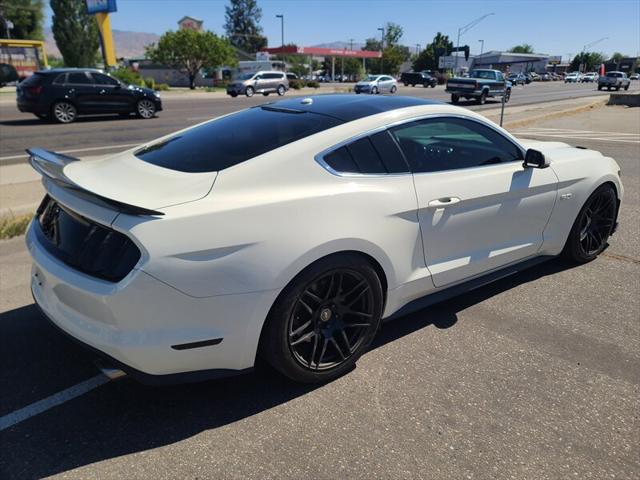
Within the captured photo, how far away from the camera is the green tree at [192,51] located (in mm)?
54500

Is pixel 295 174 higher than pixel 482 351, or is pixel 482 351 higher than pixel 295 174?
pixel 295 174

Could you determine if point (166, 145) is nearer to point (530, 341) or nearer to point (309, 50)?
point (530, 341)

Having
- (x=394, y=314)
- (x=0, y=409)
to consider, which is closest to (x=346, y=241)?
(x=394, y=314)

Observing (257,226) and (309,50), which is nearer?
(257,226)

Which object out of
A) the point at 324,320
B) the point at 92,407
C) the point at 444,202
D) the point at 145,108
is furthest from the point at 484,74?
the point at 92,407

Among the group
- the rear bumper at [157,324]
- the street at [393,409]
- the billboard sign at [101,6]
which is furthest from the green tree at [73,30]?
the rear bumper at [157,324]

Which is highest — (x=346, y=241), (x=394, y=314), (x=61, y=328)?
(x=346, y=241)

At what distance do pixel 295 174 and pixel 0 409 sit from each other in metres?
1.95

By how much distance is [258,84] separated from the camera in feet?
119

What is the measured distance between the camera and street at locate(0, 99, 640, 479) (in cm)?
234

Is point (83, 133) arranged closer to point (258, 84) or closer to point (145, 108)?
point (145, 108)

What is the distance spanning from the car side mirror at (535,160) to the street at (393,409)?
1.03 metres

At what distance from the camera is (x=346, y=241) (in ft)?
8.75

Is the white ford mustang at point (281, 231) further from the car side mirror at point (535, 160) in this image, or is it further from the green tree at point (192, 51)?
the green tree at point (192, 51)
